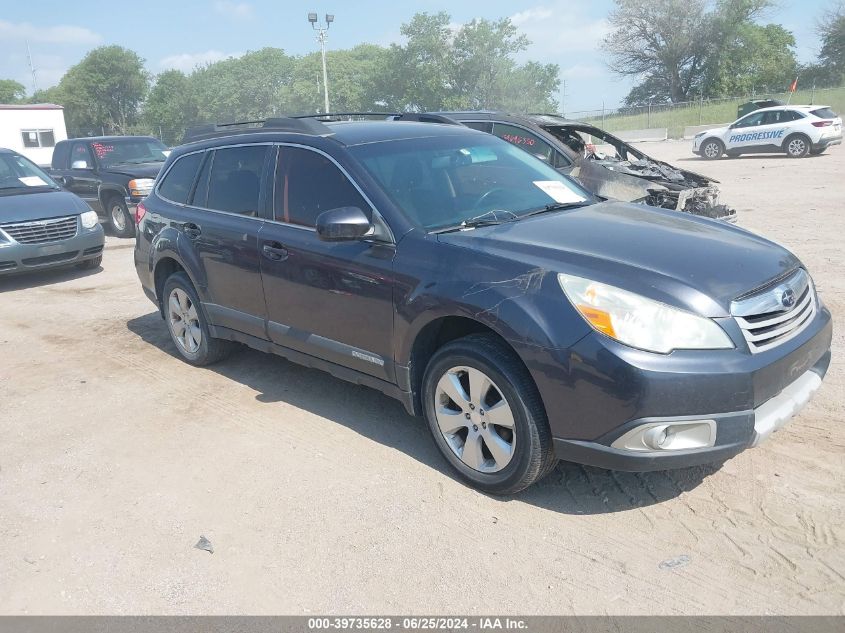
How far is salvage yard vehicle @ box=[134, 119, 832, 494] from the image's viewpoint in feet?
9.59

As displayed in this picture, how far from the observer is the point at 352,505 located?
346 centimetres

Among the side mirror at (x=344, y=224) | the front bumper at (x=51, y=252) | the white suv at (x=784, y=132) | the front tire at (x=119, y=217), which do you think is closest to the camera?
the side mirror at (x=344, y=224)

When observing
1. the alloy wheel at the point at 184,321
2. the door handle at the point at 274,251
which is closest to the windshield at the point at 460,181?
the door handle at the point at 274,251

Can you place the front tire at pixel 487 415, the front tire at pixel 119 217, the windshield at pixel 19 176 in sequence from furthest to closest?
1. the front tire at pixel 119 217
2. the windshield at pixel 19 176
3. the front tire at pixel 487 415

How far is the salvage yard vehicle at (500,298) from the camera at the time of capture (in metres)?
2.92

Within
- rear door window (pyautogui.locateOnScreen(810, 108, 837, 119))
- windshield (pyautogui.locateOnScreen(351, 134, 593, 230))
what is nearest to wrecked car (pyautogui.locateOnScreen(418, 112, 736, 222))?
windshield (pyautogui.locateOnScreen(351, 134, 593, 230))

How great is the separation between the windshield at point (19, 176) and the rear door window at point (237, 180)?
584cm

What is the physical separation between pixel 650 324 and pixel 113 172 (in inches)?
469

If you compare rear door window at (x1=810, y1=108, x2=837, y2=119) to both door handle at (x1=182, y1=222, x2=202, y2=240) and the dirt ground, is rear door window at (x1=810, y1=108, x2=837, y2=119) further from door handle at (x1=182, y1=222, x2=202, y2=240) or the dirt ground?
door handle at (x1=182, y1=222, x2=202, y2=240)

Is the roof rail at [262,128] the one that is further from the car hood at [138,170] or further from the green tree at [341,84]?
the green tree at [341,84]

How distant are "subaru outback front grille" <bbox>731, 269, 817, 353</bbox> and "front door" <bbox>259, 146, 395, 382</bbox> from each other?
1711 millimetres

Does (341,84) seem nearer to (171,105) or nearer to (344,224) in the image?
(171,105)

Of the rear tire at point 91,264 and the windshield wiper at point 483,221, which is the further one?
the rear tire at point 91,264

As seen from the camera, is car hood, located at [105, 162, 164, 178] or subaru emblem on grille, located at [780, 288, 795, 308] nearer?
subaru emblem on grille, located at [780, 288, 795, 308]
